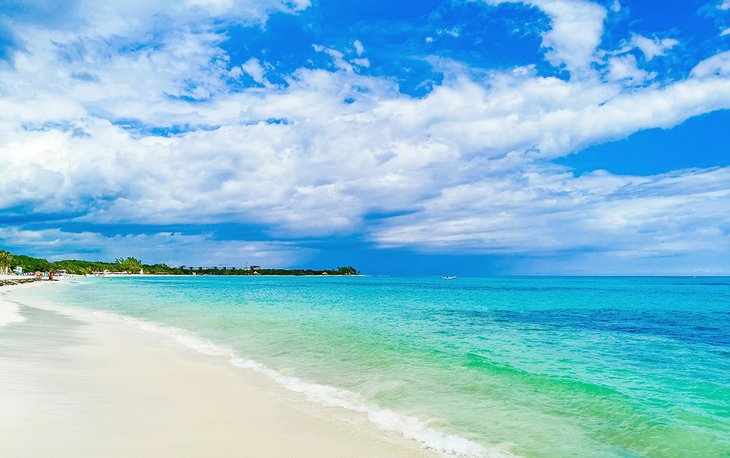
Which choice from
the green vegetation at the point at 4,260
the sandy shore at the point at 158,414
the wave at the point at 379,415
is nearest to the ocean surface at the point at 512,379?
the wave at the point at 379,415

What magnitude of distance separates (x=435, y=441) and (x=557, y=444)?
2186 mm

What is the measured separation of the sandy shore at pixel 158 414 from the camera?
7273mm

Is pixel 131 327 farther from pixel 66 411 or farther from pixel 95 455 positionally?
pixel 95 455

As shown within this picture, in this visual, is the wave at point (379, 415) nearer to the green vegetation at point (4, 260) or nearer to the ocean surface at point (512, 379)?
the ocean surface at point (512, 379)

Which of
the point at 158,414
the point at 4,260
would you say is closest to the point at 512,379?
the point at 158,414

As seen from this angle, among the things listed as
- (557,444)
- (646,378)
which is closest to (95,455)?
(557,444)

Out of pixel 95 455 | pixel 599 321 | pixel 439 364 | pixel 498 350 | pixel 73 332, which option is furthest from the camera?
pixel 599 321

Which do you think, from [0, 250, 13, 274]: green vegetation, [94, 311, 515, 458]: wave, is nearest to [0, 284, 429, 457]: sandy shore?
[94, 311, 515, 458]: wave

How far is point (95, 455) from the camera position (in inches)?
263

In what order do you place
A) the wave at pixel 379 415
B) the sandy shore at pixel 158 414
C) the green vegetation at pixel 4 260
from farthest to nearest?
1. the green vegetation at pixel 4 260
2. the wave at pixel 379 415
3. the sandy shore at pixel 158 414

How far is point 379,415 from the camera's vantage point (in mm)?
9891

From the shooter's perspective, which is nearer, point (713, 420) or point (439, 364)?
point (713, 420)

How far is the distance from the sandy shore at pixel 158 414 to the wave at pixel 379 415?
1.05 feet

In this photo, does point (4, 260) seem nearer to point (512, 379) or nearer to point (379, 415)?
point (512, 379)
